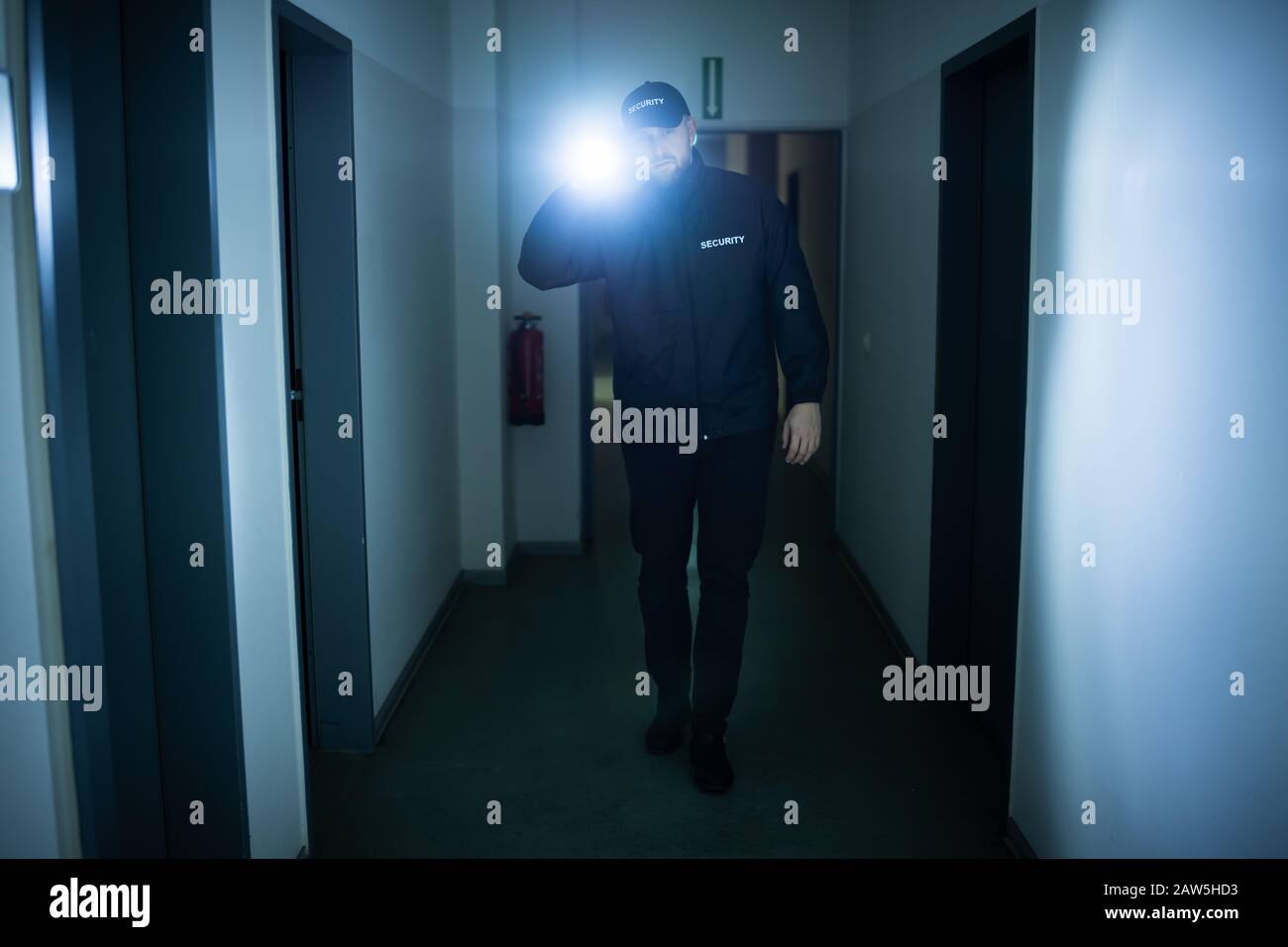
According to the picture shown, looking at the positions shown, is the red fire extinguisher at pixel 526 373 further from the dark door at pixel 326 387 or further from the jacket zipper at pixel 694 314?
the jacket zipper at pixel 694 314

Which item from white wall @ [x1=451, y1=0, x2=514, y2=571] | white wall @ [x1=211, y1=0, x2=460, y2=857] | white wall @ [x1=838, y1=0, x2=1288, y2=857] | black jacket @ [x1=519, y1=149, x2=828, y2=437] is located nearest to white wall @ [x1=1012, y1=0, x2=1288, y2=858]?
white wall @ [x1=838, y1=0, x2=1288, y2=857]

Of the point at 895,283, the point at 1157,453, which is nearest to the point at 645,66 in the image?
the point at 895,283

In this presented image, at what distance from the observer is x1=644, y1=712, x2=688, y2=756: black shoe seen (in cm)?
290

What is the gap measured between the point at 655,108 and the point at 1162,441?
1.38 metres

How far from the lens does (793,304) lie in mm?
2652

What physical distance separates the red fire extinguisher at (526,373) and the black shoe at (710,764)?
7.15ft

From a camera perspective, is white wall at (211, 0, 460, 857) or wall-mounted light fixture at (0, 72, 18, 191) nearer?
wall-mounted light fixture at (0, 72, 18, 191)

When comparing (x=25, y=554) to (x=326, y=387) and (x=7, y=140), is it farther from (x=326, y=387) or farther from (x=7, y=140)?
(x=326, y=387)

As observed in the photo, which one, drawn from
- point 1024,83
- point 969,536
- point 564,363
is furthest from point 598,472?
point 1024,83

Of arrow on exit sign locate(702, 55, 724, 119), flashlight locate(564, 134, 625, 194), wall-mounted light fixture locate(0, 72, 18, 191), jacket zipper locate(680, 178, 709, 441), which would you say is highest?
arrow on exit sign locate(702, 55, 724, 119)

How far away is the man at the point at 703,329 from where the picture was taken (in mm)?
2617

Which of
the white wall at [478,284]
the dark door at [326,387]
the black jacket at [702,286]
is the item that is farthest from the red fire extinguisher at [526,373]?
the black jacket at [702,286]

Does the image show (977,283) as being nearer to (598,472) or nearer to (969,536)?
(969,536)

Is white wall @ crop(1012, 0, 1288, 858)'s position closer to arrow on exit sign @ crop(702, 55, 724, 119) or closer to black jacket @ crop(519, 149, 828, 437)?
black jacket @ crop(519, 149, 828, 437)
